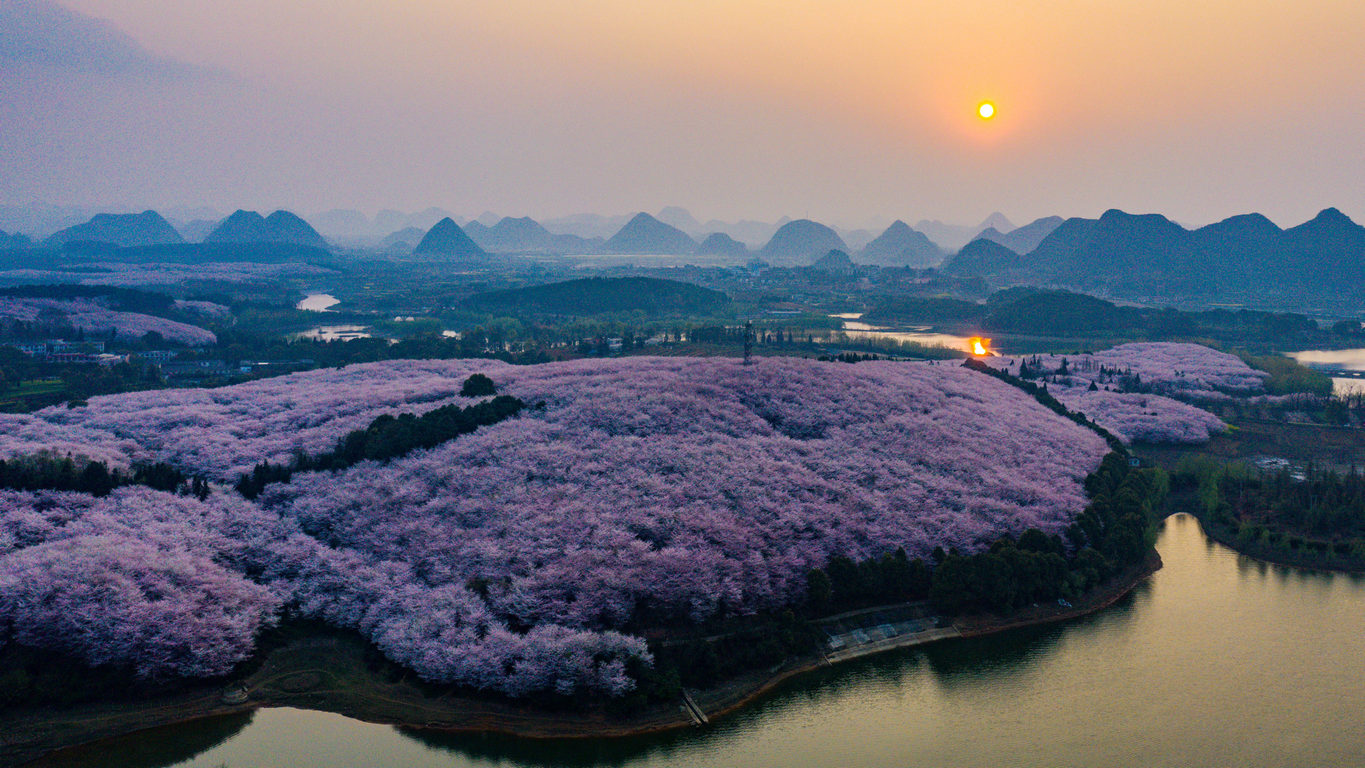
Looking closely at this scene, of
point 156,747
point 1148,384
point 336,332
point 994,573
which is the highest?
point 1148,384

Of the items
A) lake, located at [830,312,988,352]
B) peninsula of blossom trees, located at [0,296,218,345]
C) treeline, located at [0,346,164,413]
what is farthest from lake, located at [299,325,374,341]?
lake, located at [830,312,988,352]

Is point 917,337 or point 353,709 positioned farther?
point 917,337

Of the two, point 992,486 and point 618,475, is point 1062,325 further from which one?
point 618,475

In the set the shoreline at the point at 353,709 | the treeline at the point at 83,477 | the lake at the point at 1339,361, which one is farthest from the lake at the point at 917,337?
the treeline at the point at 83,477

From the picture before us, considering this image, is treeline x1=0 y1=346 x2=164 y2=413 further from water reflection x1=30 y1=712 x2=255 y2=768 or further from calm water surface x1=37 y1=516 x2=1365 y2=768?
calm water surface x1=37 y1=516 x2=1365 y2=768

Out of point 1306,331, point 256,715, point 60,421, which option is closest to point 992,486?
point 256,715

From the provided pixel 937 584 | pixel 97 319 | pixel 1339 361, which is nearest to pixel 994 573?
pixel 937 584

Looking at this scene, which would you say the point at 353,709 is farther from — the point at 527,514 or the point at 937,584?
the point at 937,584

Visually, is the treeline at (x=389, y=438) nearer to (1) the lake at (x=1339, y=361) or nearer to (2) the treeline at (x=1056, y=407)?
(2) the treeline at (x=1056, y=407)
